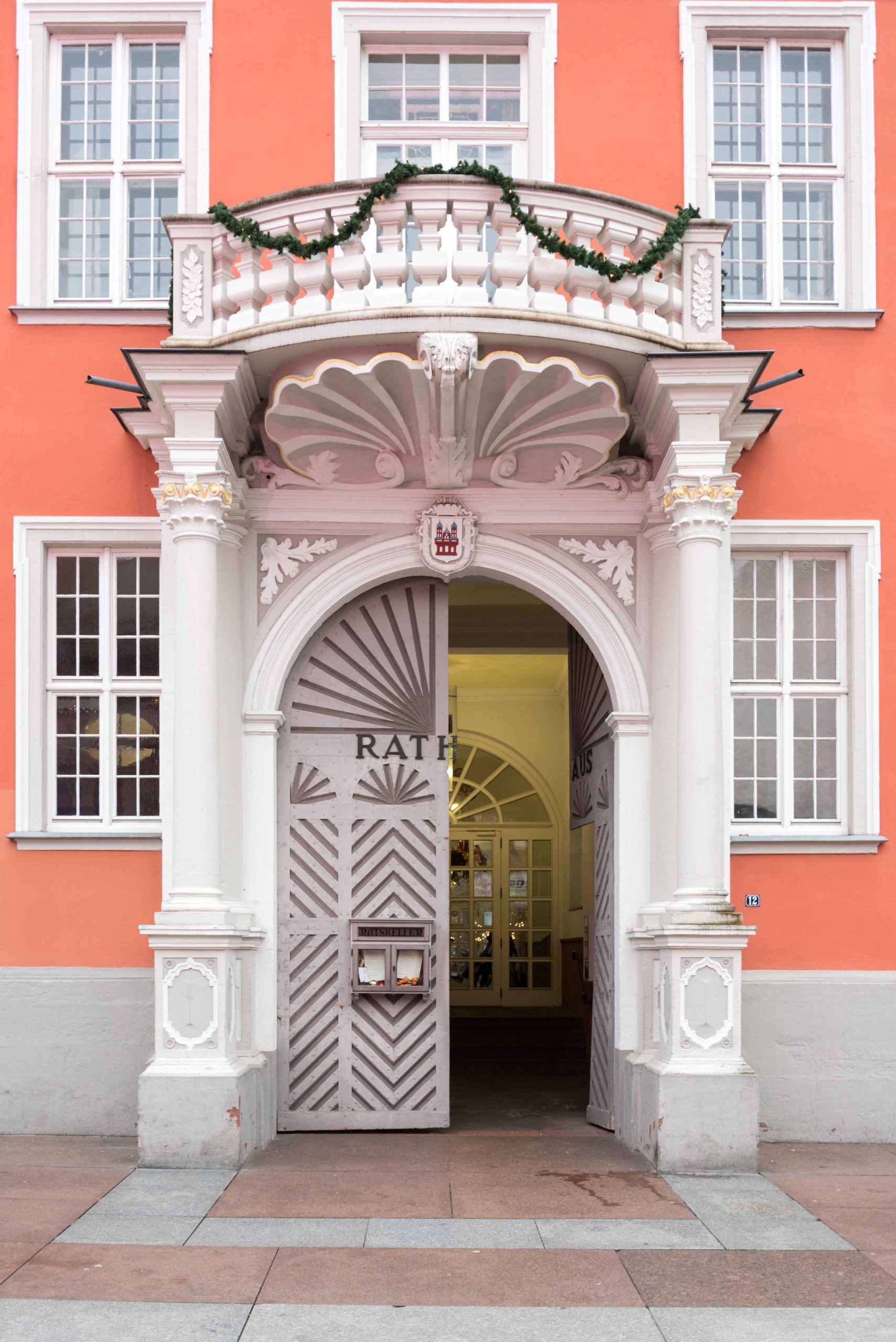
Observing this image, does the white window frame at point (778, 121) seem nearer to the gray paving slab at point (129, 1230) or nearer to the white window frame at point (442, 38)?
the white window frame at point (442, 38)

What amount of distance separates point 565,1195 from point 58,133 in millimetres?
8252

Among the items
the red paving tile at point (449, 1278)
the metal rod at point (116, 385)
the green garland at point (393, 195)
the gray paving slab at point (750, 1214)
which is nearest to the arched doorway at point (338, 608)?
the gray paving slab at point (750, 1214)

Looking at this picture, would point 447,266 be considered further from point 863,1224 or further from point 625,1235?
point 863,1224

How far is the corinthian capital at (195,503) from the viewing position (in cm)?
931

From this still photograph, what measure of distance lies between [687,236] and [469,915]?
39.5 feet

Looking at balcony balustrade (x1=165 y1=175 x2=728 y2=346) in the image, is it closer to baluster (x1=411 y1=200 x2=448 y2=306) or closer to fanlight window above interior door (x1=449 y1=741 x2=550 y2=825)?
baluster (x1=411 y1=200 x2=448 y2=306)

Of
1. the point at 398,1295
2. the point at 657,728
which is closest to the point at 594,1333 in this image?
the point at 398,1295

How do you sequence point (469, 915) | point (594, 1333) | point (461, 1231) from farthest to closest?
point (469, 915)
point (461, 1231)
point (594, 1333)

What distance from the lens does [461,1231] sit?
733 centimetres

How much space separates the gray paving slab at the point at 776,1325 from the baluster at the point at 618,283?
19.0 ft

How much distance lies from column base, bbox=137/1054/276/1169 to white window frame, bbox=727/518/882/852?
397cm

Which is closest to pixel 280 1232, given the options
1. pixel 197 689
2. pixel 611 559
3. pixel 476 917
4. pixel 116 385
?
pixel 197 689

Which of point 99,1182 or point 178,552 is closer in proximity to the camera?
point 99,1182

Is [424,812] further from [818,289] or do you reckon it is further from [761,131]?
[761,131]
